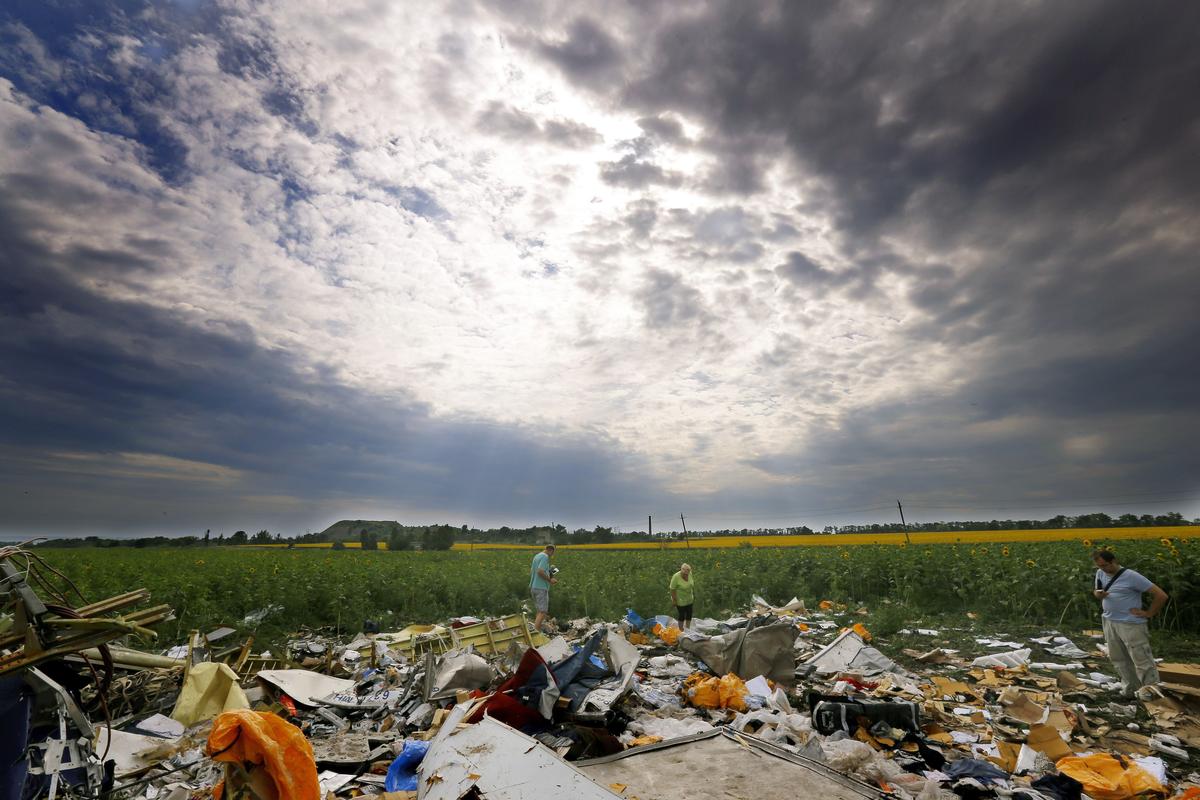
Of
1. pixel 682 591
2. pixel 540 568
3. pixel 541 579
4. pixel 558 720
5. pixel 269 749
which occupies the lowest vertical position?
pixel 558 720

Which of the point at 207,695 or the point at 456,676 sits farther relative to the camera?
the point at 207,695

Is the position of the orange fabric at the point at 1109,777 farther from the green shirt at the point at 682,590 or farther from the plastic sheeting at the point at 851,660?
the green shirt at the point at 682,590

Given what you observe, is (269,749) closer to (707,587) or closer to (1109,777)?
(1109,777)

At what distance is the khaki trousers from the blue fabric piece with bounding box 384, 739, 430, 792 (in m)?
8.51

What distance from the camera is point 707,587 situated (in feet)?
54.1

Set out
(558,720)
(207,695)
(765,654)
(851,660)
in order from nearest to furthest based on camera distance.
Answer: (558,720) → (207,695) → (765,654) → (851,660)

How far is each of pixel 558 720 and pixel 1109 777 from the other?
15.3 feet

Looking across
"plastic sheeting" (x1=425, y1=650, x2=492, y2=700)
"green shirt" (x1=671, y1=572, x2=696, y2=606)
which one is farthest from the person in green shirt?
"plastic sheeting" (x1=425, y1=650, x2=492, y2=700)

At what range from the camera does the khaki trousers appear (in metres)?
7.18

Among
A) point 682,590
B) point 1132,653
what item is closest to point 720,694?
point 682,590

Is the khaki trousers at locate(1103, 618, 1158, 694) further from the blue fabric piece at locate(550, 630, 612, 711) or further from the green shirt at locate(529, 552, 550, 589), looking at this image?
the green shirt at locate(529, 552, 550, 589)

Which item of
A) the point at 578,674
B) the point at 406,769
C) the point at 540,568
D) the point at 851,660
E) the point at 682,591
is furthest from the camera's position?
the point at 540,568

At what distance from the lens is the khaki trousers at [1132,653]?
23.6 feet

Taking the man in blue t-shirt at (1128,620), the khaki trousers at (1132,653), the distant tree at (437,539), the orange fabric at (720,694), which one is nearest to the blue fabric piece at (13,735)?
the orange fabric at (720,694)
